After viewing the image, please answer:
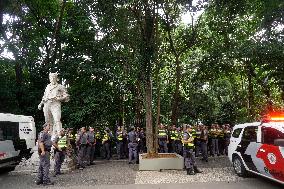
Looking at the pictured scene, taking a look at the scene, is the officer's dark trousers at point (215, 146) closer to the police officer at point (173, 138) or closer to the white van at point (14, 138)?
the police officer at point (173, 138)

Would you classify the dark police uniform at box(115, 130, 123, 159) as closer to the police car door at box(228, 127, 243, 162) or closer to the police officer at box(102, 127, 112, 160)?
the police officer at box(102, 127, 112, 160)

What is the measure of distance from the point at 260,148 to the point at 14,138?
884cm

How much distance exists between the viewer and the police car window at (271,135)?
376 inches

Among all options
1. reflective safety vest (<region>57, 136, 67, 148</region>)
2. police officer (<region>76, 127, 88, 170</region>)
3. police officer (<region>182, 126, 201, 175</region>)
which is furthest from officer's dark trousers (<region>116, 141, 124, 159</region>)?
police officer (<region>182, 126, 201, 175</region>)

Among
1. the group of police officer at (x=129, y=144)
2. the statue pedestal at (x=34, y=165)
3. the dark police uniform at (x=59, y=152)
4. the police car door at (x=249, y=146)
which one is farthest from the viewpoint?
the statue pedestal at (x=34, y=165)

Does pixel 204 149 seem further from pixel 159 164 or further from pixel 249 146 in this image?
pixel 249 146

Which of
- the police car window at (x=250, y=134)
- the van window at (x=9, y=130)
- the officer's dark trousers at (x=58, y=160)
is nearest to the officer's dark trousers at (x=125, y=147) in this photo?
the officer's dark trousers at (x=58, y=160)

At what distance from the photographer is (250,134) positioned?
11133 millimetres

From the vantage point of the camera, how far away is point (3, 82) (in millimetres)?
23016

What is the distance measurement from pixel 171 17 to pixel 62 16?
28.4 ft

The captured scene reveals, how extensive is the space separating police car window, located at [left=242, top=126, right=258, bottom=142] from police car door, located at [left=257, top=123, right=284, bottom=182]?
484 millimetres

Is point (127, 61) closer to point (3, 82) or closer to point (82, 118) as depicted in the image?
point (82, 118)

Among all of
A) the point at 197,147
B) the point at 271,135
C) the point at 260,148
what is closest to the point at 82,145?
the point at 197,147

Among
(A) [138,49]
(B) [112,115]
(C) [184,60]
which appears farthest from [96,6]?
(C) [184,60]
